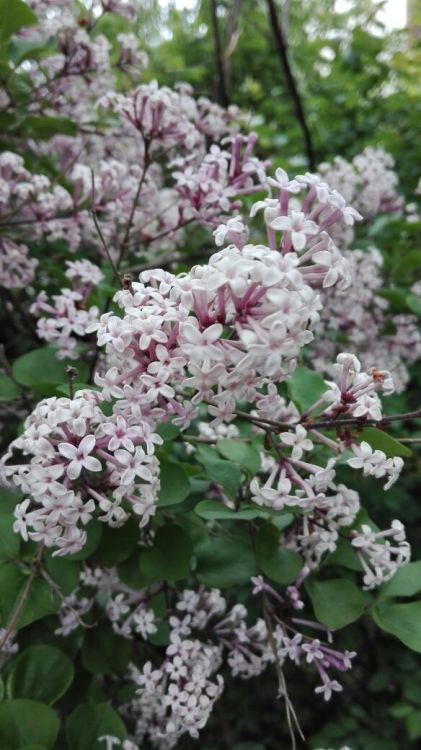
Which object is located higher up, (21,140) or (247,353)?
(21,140)

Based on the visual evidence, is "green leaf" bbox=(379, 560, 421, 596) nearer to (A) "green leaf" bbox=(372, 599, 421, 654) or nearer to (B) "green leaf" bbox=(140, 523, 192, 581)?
(A) "green leaf" bbox=(372, 599, 421, 654)

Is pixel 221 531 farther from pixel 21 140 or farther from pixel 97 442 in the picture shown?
pixel 21 140

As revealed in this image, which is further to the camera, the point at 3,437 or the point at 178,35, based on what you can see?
the point at 178,35

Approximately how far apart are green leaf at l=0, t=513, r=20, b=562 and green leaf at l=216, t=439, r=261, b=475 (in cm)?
35

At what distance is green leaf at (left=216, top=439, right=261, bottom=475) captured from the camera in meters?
1.09

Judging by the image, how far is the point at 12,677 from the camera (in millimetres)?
1093

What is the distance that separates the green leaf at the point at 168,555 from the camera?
105 cm

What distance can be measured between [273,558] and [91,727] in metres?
0.41

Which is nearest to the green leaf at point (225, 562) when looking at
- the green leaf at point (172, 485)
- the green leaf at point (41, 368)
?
the green leaf at point (172, 485)

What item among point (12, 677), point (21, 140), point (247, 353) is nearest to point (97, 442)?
point (247, 353)

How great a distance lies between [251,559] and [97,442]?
0.42 meters

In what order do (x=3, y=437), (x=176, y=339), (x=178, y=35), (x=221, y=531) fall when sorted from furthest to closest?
(x=178, y=35) < (x=3, y=437) < (x=221, y=531) < (x=176, y=339)

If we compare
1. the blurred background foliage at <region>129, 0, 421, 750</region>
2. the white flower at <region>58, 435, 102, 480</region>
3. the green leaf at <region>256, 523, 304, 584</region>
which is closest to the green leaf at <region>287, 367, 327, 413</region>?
the green leaf at <region>256, 523, 304, 584</region>

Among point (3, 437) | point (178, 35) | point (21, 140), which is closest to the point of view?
point (3, 437)
